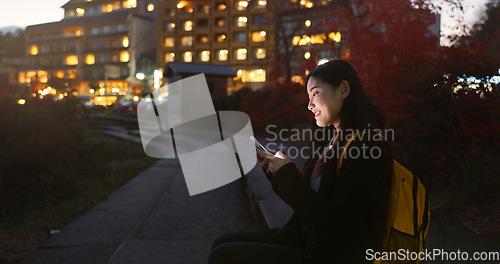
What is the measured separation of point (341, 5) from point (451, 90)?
347 inches

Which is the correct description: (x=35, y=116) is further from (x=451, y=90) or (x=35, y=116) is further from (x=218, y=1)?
(x=218, y=1)

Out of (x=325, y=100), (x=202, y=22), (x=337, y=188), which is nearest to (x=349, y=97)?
(x=325, y=100)

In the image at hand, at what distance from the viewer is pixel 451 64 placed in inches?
245

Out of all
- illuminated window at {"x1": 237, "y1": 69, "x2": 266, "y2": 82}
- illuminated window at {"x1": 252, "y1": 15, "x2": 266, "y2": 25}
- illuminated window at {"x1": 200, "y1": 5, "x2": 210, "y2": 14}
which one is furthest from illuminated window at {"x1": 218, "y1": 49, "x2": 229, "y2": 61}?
illuminated window at {"x1": 200, "y1": 5, "x2": 210, "y2": 14}

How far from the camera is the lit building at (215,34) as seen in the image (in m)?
51.9

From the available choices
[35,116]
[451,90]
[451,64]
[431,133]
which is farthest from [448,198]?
[35,116]

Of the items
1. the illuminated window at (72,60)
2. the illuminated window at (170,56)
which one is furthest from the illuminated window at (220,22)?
the illuminated window at (72,60)

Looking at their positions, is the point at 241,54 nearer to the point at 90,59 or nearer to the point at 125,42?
the point at 125,42

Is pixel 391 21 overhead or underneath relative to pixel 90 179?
overhead

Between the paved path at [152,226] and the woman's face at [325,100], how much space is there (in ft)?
9.25

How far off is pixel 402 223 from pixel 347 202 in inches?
10.1

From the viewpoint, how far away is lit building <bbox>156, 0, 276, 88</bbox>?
170 feet

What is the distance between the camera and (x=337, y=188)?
63.9 inches

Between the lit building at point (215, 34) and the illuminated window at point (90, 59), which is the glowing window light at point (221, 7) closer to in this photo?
the lit building at point (215, 34)
